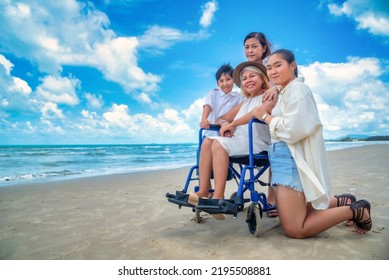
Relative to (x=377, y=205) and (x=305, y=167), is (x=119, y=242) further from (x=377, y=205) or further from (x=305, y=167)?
(x=377, y=205)

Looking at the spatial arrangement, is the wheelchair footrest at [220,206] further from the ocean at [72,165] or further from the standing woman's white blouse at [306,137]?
the ocean at [72,165]

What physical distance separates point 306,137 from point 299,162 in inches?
8.3

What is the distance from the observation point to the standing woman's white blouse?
2258 mm

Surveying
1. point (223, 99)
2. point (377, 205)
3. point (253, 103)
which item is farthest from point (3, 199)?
point (377, 205)

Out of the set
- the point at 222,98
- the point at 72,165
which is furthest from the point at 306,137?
the point at 72,165

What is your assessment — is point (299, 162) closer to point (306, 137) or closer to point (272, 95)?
point (306, 137)

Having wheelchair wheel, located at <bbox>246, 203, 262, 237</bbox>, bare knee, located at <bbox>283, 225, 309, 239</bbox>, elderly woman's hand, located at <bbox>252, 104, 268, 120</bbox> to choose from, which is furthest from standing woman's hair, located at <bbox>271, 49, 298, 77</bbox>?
bare knee, located at <bbox>283, 225, 309, 239</bbox>

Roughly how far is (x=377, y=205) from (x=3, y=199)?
215 inches

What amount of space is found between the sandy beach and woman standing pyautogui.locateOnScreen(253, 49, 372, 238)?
188 millimetres

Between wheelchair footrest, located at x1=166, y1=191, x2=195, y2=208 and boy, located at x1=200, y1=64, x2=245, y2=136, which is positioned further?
boy, located at x1=200, y1=64, x2=245, y2=136

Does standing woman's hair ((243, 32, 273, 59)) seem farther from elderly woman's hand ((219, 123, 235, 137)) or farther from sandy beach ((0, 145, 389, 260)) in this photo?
sandy beach ((0, 145, 389, 260))

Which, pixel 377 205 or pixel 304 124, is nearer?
pixel 304 124

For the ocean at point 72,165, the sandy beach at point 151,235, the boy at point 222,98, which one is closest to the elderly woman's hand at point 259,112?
the boy at point 222,98
